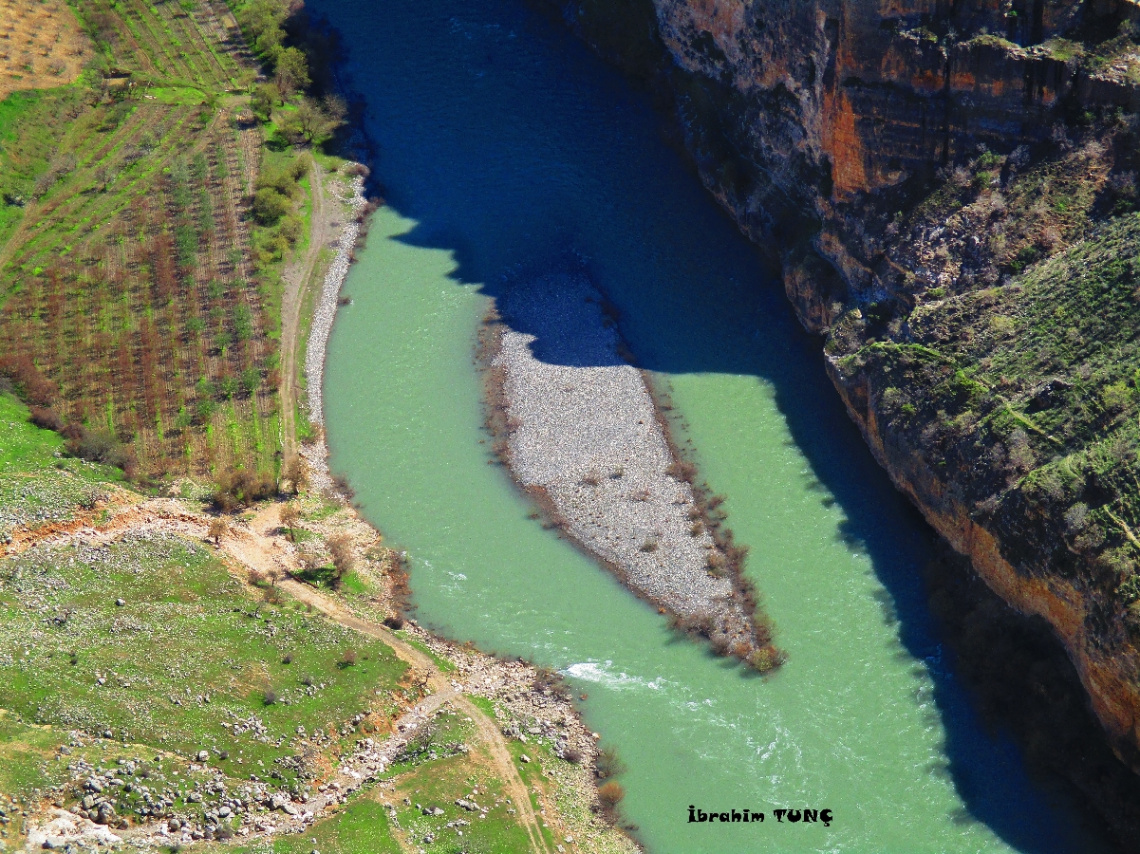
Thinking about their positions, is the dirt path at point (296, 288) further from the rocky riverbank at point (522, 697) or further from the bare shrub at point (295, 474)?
the rocky riverbank at point (522, 697)

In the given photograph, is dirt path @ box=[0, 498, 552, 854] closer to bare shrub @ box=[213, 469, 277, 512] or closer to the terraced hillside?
bare shrub @ box=[213, 469, 277, 512]

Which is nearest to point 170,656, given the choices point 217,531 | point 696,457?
point 217,531

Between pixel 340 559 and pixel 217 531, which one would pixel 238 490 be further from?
pixel 340 559

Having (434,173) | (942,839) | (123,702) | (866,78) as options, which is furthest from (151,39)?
(942,839)

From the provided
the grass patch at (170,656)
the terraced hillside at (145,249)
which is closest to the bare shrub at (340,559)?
the grass patch at (170,656)

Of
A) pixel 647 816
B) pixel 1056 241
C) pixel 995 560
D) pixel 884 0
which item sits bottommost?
pixel 647 816

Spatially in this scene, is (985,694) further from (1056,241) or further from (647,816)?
(1056,241)
